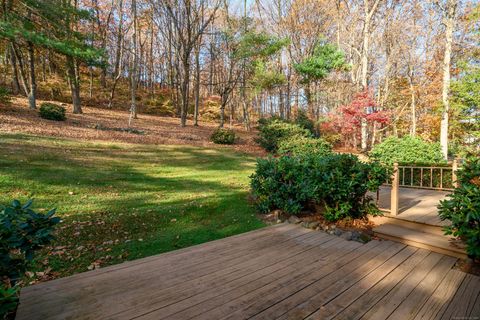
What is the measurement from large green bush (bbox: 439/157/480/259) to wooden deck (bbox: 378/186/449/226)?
2.63 ft

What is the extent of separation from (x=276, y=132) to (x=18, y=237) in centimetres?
1249

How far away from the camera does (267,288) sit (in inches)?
95.7

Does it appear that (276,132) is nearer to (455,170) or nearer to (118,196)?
(455,170)

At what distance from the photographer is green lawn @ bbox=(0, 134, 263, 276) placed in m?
3.76

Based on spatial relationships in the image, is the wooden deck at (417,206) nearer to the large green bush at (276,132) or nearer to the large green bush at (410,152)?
the large green bush at (410,152)

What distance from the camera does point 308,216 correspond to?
4.74 metres

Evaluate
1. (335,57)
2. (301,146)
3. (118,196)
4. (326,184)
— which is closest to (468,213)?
(326,184)

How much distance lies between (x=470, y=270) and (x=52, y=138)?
498 inches

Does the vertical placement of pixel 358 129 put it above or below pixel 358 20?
Answer: below

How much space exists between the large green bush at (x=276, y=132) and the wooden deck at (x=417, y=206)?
6754 millimetres

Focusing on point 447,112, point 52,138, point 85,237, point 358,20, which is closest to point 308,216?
point 85,237

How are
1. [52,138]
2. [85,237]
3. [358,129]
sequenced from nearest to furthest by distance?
[85,237] < [52,138] < [358,129]

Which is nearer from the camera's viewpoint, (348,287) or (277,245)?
(348,287)

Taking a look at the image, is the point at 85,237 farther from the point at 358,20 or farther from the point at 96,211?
the point at 358,20
